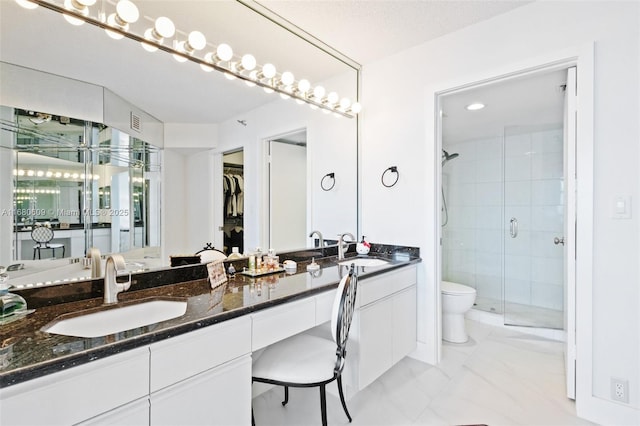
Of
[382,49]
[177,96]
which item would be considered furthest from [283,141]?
[382,49]

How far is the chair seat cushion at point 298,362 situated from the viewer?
1420mm

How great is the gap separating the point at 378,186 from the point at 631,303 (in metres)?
1.69

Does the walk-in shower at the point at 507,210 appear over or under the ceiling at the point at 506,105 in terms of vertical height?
under

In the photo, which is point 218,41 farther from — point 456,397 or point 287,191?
point 456,397

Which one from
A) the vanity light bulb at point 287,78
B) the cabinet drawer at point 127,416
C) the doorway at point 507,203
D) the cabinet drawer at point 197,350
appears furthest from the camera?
Result: the doorway at point 507,203

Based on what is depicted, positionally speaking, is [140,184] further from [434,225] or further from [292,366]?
[434,225]

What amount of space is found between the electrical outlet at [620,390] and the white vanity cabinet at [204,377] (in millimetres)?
1928

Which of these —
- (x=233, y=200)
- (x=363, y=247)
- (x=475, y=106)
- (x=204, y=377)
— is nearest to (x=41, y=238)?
(x=204, y=377)

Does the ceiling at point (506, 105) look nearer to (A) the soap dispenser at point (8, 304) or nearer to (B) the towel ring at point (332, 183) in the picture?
(B) the towel ring at point (332, 183)

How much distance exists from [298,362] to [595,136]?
2.00 m

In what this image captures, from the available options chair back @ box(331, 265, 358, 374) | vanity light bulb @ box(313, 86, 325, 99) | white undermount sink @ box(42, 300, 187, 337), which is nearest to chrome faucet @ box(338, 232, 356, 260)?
chair back @ box(331, 265, 358, 374)

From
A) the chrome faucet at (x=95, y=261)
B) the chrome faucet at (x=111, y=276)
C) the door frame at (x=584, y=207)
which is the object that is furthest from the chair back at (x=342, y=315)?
the door frame at (x=584, y=207)

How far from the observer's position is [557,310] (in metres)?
3.38

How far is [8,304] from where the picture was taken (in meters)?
1.10
